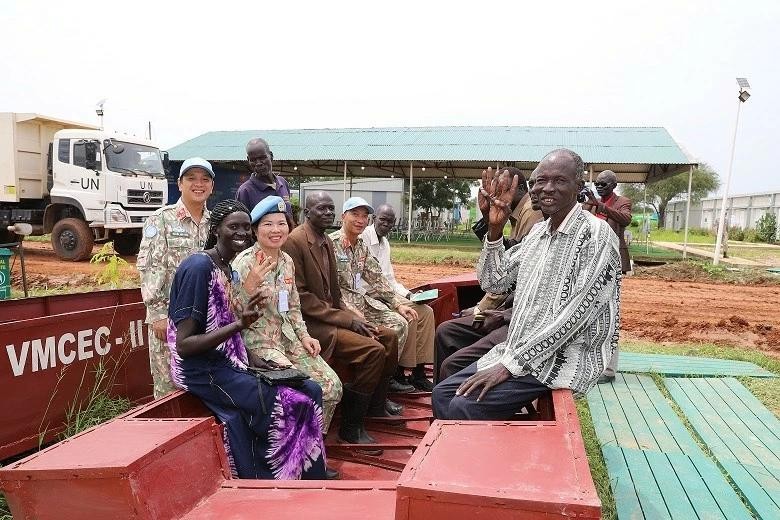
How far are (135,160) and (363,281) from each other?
982 cm

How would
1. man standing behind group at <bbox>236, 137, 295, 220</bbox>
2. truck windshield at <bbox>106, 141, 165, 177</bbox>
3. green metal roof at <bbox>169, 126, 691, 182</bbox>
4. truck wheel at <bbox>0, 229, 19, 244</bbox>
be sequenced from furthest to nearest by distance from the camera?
green metal roof at <bbox>169, 126, 691, 182</bbox> → truck wheel at <bbox>0, 229, 19, 244</bbox> → truck windshield at <bbox>106, 141, 165, 177</bbox> → man standing behind group at <bbox>236, 137, 295, 220</bbox>

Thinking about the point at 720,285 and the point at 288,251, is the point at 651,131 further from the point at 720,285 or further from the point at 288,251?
the point at 288,251

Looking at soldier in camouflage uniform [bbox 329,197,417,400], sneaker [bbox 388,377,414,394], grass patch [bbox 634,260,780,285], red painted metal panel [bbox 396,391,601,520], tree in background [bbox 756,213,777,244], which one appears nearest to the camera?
red painted metal panel [bbox 396,391,601,520]

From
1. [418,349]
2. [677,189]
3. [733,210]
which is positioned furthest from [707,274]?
[677,189]

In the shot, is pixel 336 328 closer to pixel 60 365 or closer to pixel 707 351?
pixel 60 365

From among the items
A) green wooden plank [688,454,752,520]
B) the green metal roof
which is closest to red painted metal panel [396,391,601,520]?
green wooden plank [688,454,752,520]

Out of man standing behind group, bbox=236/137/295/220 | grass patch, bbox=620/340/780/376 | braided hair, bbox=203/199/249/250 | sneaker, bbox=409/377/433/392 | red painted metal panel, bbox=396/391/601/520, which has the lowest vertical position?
grass patch, bbox=620/340/780/376

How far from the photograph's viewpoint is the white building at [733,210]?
31.0 metres

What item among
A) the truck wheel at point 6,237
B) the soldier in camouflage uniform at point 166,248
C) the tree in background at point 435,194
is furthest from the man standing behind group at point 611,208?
the tree in background at point 435,194

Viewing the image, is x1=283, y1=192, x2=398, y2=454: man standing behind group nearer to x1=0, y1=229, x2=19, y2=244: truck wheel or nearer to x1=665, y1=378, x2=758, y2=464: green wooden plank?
x1=665, y1=378, x2=758, y2=464: green wooden plank

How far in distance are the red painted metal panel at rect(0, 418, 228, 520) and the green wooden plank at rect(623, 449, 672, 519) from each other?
7.38ft

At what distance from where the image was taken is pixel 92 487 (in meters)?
1.53

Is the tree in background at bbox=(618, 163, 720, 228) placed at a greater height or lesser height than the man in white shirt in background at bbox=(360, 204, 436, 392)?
greater

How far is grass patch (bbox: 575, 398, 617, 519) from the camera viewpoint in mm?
2838
